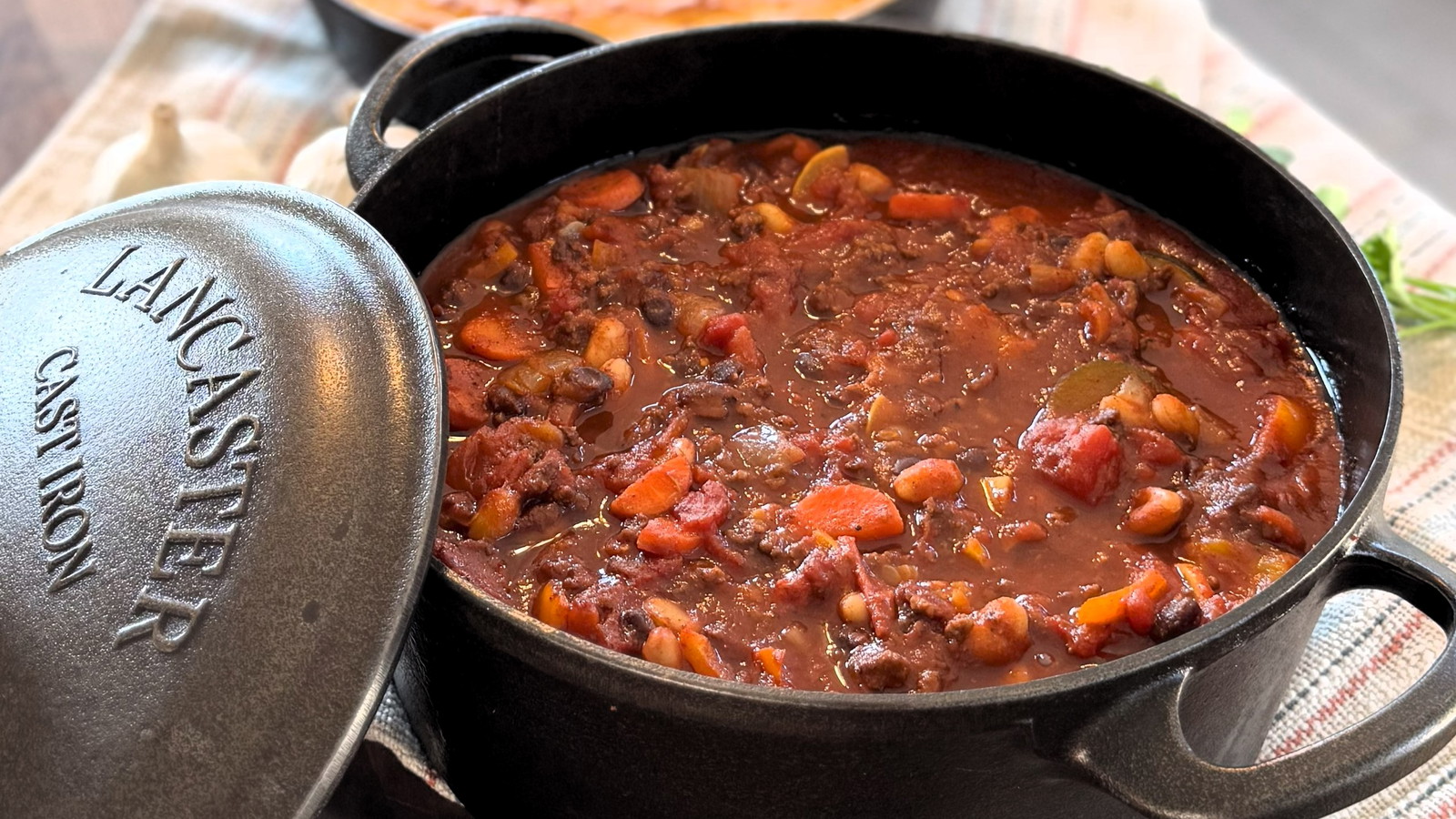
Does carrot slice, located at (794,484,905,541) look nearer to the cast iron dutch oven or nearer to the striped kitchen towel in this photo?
the striped kitchen towel

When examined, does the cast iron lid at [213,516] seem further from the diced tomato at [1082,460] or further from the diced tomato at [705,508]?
the diced tomato at [1082,460]

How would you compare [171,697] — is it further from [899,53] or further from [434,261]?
[899,53]

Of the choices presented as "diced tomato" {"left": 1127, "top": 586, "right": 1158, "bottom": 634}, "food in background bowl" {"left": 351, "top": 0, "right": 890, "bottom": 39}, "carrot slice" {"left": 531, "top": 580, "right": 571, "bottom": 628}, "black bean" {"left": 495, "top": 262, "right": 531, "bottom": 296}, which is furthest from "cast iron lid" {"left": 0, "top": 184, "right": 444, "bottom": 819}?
"food in background bowl" {"left": 351, "top": 0, "right": 890, "bottom": 39}

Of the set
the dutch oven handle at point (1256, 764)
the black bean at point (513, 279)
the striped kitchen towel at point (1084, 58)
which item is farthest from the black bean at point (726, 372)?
the striped kitchen towel at point (1084, 58)

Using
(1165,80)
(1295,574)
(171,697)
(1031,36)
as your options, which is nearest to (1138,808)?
(1295,574)

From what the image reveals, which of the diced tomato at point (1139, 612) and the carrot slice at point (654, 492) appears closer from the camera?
the diced tomato at point (1139, 612)

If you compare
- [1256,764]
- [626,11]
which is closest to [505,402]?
[1256,764]

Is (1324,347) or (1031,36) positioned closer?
(1324,347)
